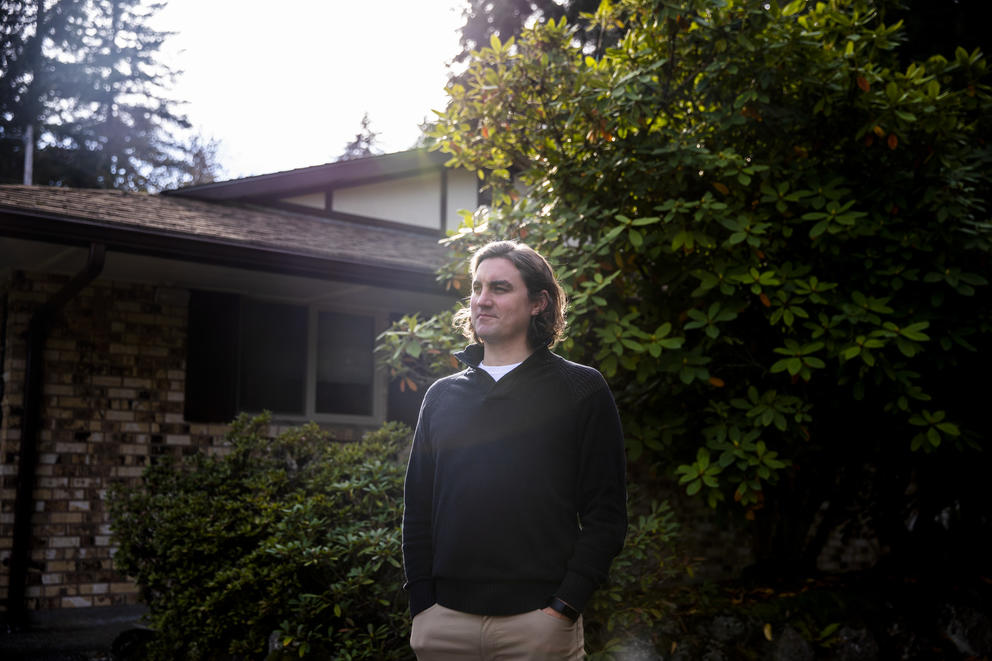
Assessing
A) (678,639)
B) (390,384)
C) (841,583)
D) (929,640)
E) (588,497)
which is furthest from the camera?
(390,384)

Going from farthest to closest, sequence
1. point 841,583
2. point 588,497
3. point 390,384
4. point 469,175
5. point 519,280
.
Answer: point 469,175 → point 390,384 → point 841,583 → point 519,280 → point 588,497

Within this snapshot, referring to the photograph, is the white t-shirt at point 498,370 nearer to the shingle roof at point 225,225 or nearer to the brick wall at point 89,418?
the shingle roof at point 225,225

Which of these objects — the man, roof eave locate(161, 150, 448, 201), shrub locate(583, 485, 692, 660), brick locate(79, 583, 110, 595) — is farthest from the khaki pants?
roof eave locate(161, 150, 448, 201)

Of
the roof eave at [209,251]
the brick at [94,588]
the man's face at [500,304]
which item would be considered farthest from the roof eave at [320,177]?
the man's face at [500,304]

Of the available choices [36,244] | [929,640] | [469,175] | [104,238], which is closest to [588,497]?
[929,640]

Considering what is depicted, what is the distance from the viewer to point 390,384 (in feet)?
31.3

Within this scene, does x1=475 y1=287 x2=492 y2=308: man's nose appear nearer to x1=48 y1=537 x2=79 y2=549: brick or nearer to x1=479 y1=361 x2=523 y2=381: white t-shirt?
x1=479 y1=361 x2=523 y2=381: white t-shirt

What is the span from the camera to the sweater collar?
292 centimetres

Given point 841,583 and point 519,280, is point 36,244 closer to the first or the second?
point 519,280

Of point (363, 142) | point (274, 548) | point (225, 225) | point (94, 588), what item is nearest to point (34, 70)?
point (363, 142)

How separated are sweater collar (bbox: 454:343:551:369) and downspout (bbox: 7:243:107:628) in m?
5.07

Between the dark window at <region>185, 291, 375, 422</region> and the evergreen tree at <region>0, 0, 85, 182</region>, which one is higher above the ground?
the evergreen tree at <region>0, 0, 85, 182</region>

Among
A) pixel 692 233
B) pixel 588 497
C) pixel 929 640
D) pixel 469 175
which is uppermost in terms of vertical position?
pixel 469 175

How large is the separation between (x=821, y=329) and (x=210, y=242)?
482 centimetres
